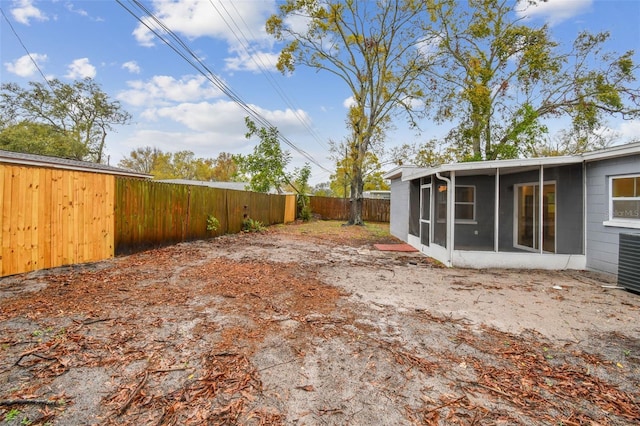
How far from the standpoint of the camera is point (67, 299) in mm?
3775

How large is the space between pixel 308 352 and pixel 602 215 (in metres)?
6.91

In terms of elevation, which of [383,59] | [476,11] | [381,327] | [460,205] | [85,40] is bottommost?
[381,327]

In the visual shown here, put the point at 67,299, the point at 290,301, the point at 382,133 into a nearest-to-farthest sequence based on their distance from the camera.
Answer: the point at 67,299
the point at 290,301
the point at 382,133

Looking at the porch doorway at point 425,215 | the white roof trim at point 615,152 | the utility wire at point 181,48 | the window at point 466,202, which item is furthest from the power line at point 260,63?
the white roof trim at point 615,152

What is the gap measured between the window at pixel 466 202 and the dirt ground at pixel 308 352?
11.0 ft

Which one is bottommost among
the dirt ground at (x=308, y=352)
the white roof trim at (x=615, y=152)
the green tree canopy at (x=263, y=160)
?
the dirt ground at (x=308, y=352)

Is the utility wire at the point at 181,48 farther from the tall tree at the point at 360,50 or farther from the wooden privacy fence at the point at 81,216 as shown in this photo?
the tall tree at the point at 360,50

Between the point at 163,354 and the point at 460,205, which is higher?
the point at 460,205

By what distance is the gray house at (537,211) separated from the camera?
588cm

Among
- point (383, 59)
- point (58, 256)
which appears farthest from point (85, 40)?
point (383, 59)

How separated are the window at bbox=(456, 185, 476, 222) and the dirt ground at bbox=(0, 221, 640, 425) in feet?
11.0

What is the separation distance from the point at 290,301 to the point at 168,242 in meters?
5.26

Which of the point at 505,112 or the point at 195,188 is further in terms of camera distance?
the point at 505,112

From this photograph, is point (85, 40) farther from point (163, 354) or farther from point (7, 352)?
point (163, 354)
